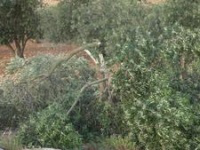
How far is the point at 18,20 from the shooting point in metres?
25.1

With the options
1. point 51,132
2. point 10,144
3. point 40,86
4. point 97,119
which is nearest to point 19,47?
point 40,86

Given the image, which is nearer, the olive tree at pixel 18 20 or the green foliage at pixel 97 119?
the green foliage at pixel 97 119

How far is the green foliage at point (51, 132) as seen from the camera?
9562mm

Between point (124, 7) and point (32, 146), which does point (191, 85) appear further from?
point (124, 7)

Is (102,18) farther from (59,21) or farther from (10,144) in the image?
(10,144)

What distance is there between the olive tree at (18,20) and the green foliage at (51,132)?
50.1ft

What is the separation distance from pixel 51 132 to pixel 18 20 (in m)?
16.3

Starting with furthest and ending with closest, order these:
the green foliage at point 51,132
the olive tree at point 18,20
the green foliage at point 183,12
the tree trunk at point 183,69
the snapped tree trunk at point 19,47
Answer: the snapped tree trunk at point 19,47 < the olive tree at point 18,20 < the green foliage at point 183,12 < the tree trunk at point 183,69 < the green foliage at point 51,132

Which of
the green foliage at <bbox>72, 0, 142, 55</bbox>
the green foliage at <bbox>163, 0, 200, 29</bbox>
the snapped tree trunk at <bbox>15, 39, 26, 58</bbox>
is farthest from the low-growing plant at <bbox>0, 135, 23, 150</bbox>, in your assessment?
the snapped tree trunk at <bbox>15, 39, 26, 58</bbox>

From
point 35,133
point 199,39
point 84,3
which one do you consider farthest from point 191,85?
point 84,3

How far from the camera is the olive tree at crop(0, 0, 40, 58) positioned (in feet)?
81.1

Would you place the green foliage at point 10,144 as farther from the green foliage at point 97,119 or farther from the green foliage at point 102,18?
the green foliage at point 102,18

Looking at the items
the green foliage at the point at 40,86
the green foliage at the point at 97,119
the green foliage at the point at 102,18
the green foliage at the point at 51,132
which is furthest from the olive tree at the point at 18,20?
the green foliage at the point at 51,132

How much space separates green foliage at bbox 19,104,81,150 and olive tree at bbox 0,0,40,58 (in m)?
15.3
